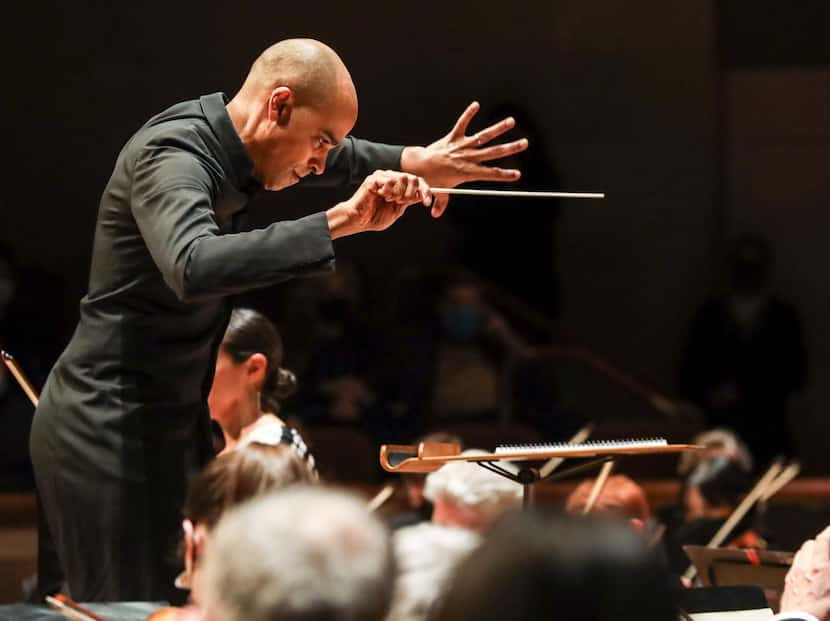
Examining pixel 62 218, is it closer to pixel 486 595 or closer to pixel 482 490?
pixel 482 490

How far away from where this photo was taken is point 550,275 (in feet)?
25.3

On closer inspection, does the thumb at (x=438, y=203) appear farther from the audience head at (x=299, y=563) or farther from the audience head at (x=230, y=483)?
the audience head at (x=299, y=563)

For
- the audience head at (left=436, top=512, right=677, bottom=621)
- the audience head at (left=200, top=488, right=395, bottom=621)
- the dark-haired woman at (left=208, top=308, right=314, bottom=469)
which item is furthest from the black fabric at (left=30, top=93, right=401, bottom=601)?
the audience head at (left=436, top=512, right=677, bottom=621)

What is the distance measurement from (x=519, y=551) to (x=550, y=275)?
643 cm

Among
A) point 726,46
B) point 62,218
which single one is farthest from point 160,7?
point 726,46

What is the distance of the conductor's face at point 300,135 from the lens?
2.53 m

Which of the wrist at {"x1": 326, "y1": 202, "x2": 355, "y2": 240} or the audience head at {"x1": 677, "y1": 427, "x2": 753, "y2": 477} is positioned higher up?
the wrist at {"x1": 326, "y1": 202, "x2": 355, "y2": 240}

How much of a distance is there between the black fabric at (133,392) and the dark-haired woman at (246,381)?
2.25 ft

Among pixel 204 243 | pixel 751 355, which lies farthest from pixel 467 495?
pixel 751 355

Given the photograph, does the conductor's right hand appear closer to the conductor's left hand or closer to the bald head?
the bald head

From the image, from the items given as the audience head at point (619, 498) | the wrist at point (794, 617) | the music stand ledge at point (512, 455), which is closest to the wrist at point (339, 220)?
A: the music stand ledge at point (512, 455)

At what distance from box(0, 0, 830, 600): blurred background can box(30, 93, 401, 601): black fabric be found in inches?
166

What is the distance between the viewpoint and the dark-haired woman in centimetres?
333

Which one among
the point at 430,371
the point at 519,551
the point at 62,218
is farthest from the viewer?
the point at 62,218
